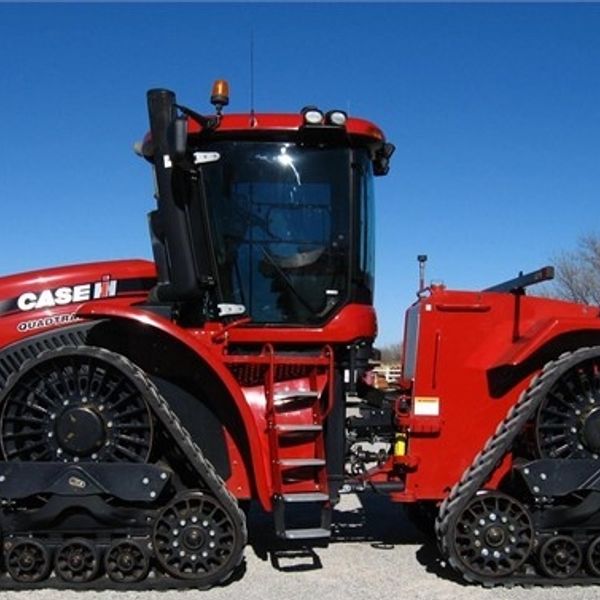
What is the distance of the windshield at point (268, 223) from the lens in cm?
555

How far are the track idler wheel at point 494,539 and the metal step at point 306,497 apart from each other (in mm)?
821

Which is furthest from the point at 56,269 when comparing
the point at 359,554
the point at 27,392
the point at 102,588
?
the point at 359,554

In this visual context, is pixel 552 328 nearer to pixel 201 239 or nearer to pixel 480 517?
pixel 480 517

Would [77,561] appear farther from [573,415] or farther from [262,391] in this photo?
[573,415]

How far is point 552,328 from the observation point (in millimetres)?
5336

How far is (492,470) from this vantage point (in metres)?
5.31

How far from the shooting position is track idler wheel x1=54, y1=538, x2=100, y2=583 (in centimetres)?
508

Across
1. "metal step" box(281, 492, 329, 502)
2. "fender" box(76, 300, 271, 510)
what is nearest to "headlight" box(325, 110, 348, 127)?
"fender" box(76, 300, 271, 510)

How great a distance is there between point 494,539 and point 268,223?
240 cm

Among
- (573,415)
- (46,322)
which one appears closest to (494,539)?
(573,415)

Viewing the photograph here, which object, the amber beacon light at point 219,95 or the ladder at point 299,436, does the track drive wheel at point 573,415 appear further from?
the amber beacon light at point 219,95

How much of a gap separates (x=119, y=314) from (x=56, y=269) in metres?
1.06

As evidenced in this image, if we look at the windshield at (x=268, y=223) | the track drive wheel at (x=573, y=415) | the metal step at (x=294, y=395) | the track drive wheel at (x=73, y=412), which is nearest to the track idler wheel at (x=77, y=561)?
the track drive wheel at (x=73, y=412)

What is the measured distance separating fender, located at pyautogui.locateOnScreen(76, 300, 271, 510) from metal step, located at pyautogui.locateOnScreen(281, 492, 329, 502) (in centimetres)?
12
